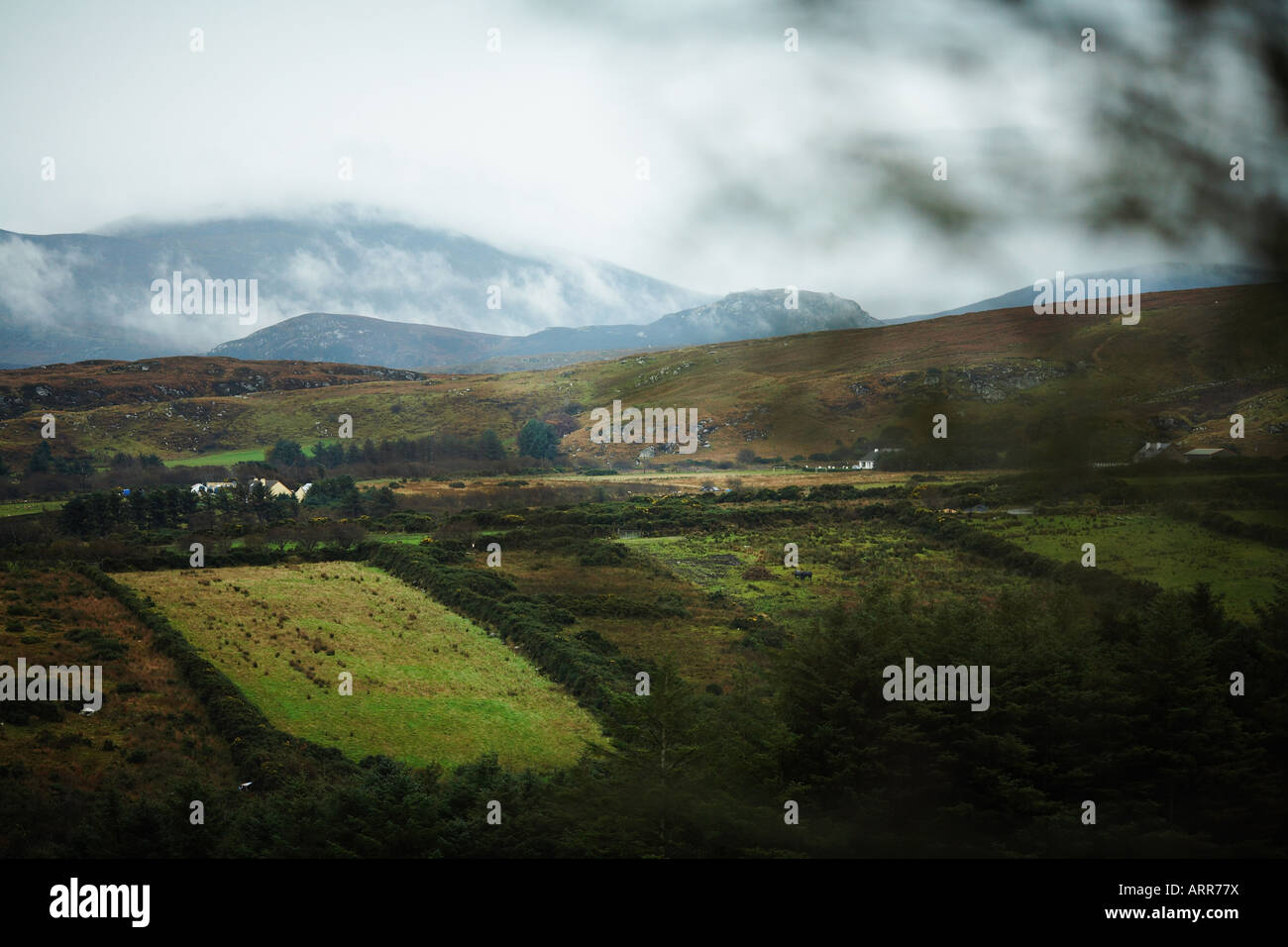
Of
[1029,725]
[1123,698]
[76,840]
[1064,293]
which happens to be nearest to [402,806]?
[76,840]

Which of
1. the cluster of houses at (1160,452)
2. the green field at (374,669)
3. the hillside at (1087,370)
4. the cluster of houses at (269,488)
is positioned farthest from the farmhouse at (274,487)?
the cluster of houses at (1160,452)

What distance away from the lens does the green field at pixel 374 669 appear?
22.9m

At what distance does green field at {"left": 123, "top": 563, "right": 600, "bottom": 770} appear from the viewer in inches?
901

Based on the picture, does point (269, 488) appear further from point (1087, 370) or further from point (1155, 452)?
point (1087, 370)

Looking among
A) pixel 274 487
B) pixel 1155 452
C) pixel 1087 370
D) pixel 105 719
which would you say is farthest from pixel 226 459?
pixel 1087 370

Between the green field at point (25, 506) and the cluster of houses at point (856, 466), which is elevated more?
the cluster of houses at point (856, 466)

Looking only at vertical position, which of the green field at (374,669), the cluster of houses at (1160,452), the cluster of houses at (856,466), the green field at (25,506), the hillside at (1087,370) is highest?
the cluster of houses at (856,466)

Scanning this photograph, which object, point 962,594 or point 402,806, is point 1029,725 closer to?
point 402,806

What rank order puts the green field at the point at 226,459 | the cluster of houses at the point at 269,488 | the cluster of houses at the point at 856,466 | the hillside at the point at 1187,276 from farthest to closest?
the green field at the point at 226,459 < the cluster of houses at the point at 856,466 < the cluster of houses at the point at 269,488 < the hillside at the point at 1187,276

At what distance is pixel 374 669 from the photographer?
97.4ft

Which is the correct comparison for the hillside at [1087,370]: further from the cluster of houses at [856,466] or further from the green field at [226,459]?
the green field at [226,459]

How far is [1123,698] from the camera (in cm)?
816

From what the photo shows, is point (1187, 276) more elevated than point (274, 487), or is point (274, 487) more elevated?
point (274, 487)

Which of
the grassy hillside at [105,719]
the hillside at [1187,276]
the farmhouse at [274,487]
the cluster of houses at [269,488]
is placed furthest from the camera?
the cluster of houses at [269,488]
